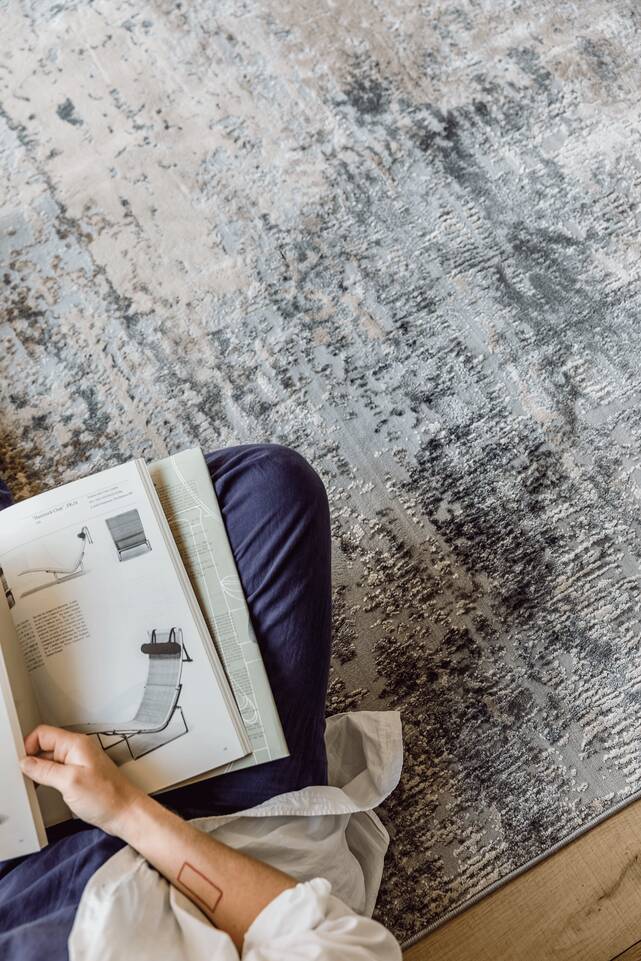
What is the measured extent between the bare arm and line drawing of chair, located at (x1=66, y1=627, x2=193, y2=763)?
0.10 ft

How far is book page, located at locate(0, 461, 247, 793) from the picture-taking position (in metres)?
0.67

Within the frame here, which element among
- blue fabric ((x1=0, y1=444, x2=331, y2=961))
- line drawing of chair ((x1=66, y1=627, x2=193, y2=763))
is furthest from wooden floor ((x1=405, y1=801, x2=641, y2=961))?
line drawing of chair ((x1=66, y1=627, x2=193, y2=763))

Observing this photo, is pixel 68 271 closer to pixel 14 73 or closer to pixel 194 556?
pixel 14 73

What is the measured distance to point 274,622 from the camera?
2.30 feet

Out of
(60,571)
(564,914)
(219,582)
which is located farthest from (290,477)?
(564,914)

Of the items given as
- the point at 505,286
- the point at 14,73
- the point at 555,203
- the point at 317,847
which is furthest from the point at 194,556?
the point at 14,73

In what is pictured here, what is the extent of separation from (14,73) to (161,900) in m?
1.17

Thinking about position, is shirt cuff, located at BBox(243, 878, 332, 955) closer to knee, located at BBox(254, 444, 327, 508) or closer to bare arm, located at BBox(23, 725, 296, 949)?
bare arm, located at BBox(23, 725, 296, 949)

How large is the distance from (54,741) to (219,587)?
0.60 ft

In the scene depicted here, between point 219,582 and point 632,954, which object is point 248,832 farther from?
point 632,954

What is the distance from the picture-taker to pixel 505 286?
3.60 feet

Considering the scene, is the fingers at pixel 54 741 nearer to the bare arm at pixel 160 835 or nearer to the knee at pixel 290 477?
the bare arm at pixel 160 835

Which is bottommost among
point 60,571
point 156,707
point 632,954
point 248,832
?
point 632,954

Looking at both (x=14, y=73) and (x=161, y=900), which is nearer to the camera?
(x=161, y=900)
